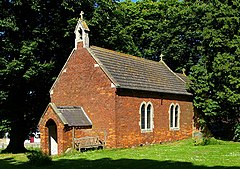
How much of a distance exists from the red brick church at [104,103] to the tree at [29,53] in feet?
9.39

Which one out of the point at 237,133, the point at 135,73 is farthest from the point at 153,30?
the point at 237,133

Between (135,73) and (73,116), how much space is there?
7342 mm

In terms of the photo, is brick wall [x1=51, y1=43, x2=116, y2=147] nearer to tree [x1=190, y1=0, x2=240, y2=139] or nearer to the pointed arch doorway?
the pointed arch doorway

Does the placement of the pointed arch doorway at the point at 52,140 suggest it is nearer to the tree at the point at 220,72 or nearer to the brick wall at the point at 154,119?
the brick wall at the point at 154,119

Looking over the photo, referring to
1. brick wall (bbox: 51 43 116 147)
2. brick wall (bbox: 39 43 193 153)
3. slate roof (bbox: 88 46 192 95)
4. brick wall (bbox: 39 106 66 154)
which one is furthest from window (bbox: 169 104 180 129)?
brick wall (bbox: 39 106 66 154)

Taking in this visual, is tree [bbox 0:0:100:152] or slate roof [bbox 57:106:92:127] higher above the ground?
tree [bbox 0:0:100:152]

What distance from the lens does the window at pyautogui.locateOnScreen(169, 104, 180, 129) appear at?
111 feet

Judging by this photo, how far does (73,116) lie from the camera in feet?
87.5

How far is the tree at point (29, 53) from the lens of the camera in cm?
2823

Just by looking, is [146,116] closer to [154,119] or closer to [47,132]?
[154,119]

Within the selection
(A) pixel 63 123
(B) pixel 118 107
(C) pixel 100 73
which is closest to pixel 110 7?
(C) pixel 100 73

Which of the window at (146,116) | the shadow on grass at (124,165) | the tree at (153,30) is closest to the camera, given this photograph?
the shadow on grass at (124,165)

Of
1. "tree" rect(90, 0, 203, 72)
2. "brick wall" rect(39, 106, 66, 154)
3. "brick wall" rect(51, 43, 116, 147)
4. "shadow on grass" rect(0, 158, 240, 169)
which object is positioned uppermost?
"tree" rect(90, 0, 203, 72)

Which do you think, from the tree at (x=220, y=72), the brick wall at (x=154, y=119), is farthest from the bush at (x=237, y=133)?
the brick wall at (x=154, y=119)
